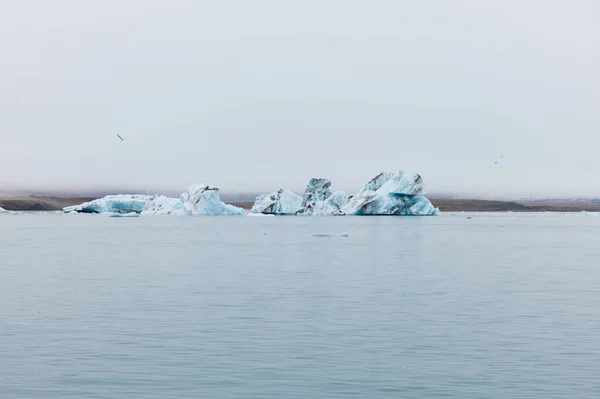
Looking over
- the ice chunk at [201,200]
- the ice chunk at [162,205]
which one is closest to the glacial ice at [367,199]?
the ice chunk at [201,200]

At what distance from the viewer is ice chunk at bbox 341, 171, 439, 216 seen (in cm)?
9575

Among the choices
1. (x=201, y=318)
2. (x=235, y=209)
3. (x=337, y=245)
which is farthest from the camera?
(x=235, y=209)

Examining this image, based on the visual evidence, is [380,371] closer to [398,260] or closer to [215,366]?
[215,366]

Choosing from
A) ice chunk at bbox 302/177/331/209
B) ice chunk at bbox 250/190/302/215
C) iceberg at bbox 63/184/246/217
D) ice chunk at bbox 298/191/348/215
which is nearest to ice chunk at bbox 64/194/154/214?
iceberg at bbox 63/184/246/217

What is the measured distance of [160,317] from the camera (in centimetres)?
1648

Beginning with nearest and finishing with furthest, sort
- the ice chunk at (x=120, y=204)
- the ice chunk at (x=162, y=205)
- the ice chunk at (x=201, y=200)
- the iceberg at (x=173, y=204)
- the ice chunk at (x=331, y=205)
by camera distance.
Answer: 1. the ice chunk at (x=201, y=200)
2. the iceberg at (x=173, y=204)
3. the ice chunk at (x=331, y=205)
4. the ice chunk at (x=162, y=205)
5. the ice chunk at (x=120, y=204)

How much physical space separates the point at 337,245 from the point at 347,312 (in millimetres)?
27428

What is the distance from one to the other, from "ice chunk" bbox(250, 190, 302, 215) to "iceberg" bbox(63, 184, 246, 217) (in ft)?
16.8

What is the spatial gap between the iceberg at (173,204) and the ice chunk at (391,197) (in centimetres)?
1839

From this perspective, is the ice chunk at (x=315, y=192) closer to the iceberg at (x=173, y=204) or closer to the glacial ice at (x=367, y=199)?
the glacial ice at (x=367, y=199)

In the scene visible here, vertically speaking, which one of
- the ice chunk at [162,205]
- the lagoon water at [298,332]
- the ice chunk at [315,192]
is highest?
the ice chunk at [315,192]

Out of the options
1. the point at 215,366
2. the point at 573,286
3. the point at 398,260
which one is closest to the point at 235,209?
the point at 398,260

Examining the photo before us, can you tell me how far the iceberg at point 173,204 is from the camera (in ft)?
340

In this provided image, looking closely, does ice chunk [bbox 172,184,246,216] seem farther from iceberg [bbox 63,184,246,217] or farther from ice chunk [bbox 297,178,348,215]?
ice chunk [bbox 297,178,348,215]
